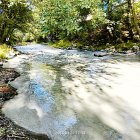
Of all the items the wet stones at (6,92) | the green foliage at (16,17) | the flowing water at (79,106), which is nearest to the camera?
the flowing water at (79,106)

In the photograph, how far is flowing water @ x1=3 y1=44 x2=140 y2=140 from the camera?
19.8 ft

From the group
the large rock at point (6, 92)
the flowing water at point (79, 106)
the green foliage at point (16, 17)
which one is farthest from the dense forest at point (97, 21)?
the large rock at point (6, 92)

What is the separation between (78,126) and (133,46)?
16.3m

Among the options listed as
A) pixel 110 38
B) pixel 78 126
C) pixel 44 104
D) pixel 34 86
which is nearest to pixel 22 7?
pixel 110 38

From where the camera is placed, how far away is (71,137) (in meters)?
5.72

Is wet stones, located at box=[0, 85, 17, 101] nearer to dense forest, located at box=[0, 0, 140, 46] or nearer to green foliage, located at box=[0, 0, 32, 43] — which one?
dense forest, located at box=[0, 0, 140, 46]

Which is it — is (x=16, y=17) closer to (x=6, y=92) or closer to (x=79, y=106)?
(x=6, y=92)

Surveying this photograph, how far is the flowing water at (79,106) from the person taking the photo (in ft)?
19.8

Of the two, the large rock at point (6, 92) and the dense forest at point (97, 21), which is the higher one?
the dense forest at point (97, 21)

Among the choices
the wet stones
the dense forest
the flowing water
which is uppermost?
the dense forest

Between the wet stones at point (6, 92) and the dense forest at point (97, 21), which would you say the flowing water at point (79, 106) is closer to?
the wet stones at point (6, 92)

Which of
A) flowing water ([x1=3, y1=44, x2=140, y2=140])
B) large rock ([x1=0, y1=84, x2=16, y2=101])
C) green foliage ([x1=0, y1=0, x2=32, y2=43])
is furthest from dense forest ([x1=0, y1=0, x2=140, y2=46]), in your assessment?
large rock ([x1=0, y1=84, x2=16, y2=101])

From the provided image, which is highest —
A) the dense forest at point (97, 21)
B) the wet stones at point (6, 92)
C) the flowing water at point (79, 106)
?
the dense forest at point (97, 21)

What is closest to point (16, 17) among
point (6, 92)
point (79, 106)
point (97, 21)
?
point (97, 21)
